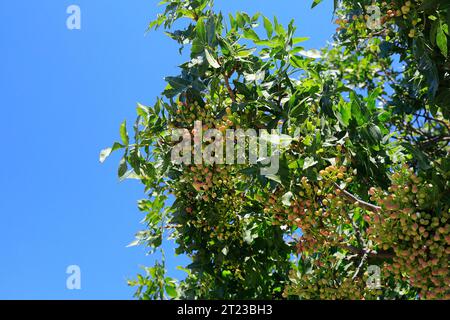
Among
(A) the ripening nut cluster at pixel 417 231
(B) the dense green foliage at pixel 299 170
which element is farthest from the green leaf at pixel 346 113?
(A) the ripening nut cluster at pixel 417 231

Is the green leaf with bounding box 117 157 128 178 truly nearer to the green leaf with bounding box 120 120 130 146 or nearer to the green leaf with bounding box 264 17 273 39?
the green leaf with bounding box 120 120 130 146

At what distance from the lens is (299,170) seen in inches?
130

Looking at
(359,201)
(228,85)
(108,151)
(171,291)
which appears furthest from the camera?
(171,291)

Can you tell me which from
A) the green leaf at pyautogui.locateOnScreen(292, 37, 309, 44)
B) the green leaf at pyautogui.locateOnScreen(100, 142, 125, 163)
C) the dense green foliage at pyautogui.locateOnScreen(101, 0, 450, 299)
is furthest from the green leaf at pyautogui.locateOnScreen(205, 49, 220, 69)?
the green leaf at pyautogui.locateOnScreen(100, 142, 125, 163)

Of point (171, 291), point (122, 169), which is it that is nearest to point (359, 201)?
point (122, 169)

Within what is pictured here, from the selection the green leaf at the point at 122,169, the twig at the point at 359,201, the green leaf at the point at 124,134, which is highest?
the green leaf at the point at 124,134

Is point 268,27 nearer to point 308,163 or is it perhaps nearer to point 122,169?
point 308,163

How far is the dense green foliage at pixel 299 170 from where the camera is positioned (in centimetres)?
314

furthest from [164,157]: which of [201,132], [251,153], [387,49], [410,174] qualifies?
[387,49]

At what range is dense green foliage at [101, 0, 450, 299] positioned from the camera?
3145 millimetres

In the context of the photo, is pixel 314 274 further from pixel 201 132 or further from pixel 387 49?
pixel 387 49

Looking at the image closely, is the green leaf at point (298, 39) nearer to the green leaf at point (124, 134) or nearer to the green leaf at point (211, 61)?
the green leaf at point (211, 61)
